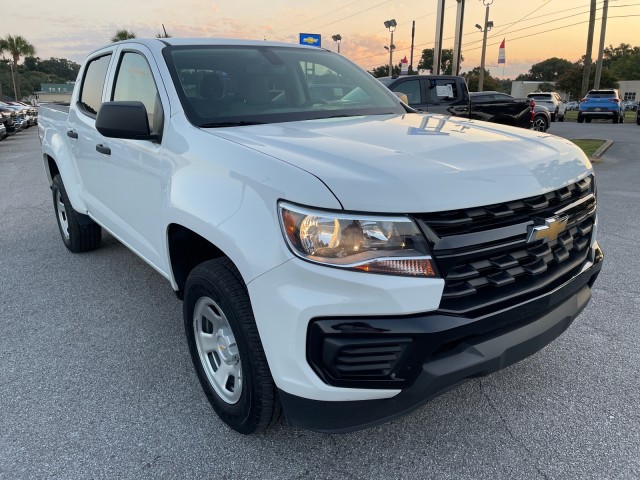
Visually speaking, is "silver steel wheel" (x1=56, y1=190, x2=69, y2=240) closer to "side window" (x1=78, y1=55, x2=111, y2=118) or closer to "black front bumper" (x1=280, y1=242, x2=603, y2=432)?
"side window" (x1=78, y1=55, x2=111, y2=118)

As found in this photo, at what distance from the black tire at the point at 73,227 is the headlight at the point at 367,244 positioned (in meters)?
3.53

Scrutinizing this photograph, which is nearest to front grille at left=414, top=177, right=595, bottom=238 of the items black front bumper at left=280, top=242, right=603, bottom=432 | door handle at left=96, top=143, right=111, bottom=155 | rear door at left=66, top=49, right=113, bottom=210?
black front bumper at left=280, top=242, right=603, bottom=432

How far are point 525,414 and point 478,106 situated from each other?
10.5m

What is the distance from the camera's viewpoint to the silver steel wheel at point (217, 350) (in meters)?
2.35

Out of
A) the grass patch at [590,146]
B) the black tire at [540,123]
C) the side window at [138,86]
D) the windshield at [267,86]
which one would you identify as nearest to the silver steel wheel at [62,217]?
Answer: the side window at [138,86]

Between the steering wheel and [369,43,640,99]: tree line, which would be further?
[369,43,640,99]: tree line

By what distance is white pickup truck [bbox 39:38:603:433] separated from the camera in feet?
5.74

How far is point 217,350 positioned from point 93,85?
283cm

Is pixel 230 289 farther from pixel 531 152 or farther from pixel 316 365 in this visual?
pixel 531 152

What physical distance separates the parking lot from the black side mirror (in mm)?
1371

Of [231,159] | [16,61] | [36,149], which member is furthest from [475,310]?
[16,61]

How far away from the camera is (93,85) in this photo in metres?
4.17

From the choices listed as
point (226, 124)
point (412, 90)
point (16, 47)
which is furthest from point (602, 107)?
point (16, 47)

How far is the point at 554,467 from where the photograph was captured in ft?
7.11
